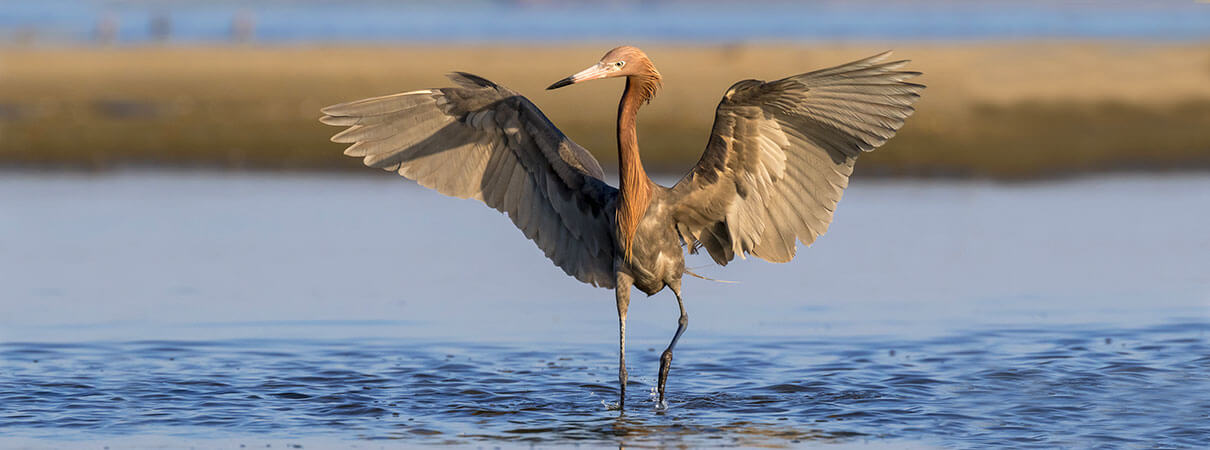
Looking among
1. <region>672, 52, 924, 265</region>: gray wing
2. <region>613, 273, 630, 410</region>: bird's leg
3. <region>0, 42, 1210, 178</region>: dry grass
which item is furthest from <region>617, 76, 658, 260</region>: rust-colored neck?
<region>0, 42, 1210, 178</region>: dry grass

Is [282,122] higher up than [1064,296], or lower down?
higher up

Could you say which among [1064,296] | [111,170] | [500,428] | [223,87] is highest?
[223,87]

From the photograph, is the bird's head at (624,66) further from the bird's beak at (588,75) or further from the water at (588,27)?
the water at (588,27)

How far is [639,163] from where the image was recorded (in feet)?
31.2

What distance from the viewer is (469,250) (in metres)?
16.0

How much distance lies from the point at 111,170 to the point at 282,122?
402 cm

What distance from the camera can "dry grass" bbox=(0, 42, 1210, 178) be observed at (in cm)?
2419

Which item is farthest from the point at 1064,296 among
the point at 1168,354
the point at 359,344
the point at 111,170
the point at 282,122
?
the point at 282,122

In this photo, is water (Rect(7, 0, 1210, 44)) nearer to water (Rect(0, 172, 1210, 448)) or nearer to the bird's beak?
water (Rect(0, 172, 1210, 448))

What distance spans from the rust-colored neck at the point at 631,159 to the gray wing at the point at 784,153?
248 millimetres

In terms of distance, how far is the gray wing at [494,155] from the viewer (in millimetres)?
9703

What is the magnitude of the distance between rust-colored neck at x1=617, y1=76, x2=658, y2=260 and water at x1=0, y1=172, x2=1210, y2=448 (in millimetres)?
1179

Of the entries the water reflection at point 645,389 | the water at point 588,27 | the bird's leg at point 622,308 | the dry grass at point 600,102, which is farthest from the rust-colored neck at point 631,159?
the water at point 588,27

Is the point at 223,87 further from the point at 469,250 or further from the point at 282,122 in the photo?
the point at 469,250
